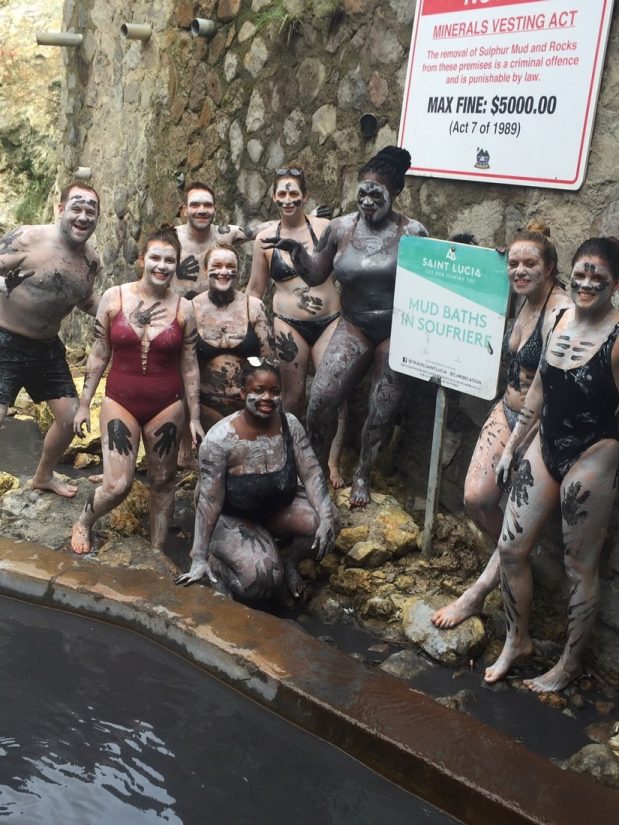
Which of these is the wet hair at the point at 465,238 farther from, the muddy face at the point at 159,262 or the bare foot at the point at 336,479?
the bare foot at the point at 336,479

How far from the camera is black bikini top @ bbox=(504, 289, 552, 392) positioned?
14.5 ft

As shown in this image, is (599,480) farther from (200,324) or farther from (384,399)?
(200,324)

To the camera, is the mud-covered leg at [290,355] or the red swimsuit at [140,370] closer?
the red swimsuit at [140,370]

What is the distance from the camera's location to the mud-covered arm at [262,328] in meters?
5.62

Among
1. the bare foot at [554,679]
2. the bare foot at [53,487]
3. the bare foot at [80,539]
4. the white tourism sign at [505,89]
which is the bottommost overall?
the bare foot at [554,679]

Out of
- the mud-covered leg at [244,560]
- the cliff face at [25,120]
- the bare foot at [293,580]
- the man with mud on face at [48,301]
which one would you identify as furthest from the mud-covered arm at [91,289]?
the cliff face at [25,120]

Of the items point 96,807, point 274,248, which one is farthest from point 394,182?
point 96,807

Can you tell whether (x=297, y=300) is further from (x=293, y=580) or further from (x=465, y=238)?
(x=293, y=580)

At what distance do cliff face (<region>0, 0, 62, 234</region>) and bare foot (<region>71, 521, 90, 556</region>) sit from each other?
29.0ft

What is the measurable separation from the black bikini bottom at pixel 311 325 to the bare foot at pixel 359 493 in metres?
0.91

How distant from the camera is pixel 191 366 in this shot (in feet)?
17.6

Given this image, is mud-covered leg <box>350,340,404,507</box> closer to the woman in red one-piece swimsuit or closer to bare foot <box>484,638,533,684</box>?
the woman in red one-piece swimsuit

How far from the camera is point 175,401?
531cm

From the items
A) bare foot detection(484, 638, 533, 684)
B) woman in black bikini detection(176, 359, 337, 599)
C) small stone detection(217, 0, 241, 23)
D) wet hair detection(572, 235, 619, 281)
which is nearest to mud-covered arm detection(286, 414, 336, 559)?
woman in black bikini detection(176, 359, 337, 599)
